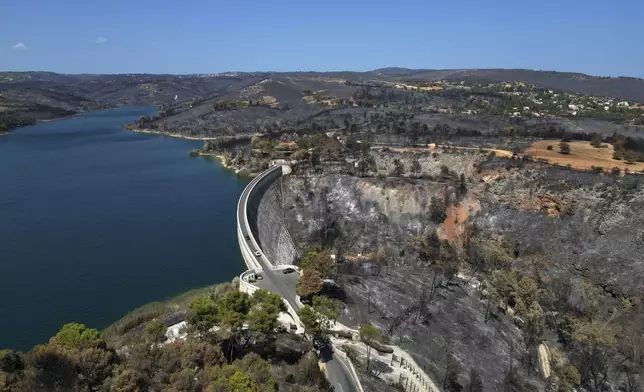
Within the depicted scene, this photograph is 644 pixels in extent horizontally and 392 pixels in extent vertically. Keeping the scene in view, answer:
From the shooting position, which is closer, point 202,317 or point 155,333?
point 155,333

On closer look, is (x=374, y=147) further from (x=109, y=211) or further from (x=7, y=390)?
(x=7, y=390)

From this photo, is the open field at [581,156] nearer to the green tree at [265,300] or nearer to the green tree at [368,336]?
the green tree at [368,336]

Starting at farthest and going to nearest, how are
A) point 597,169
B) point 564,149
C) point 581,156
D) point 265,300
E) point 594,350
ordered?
1. point 564,149
2. point 581,156
3. point 597,169
4. point 594,350
5. point 265,300

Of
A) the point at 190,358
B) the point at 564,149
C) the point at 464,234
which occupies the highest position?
the point at 564,149

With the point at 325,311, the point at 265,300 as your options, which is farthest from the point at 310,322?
the point at 265,300

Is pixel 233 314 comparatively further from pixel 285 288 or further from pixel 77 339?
pixel 285 288

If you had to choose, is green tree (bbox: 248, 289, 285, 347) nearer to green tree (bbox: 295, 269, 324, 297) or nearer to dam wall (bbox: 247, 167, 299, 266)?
green tree (bbox: 295, 269, 324, 297)

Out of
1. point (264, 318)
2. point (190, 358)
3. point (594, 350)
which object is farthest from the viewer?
point (594, 350)
